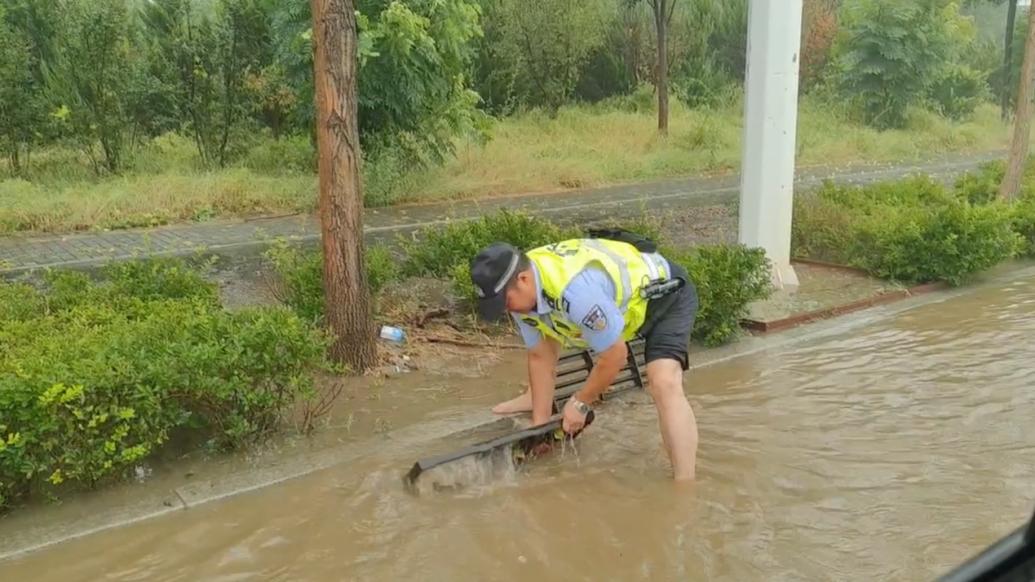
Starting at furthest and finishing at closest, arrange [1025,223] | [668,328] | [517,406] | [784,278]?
1. [1025,223]
2. [784,278]
3. [517,406]
4. [668,328]

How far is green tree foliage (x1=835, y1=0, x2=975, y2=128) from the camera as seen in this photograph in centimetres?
2530

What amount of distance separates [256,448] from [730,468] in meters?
2.40

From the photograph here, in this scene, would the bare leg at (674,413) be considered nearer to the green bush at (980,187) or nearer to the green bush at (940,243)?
the green bush at (940,243)

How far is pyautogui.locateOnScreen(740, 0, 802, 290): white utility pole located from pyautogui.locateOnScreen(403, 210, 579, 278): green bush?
5.32 ft

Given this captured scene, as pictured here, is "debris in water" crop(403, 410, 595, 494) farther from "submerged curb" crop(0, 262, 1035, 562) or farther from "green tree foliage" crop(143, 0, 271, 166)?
"green tree foliage" crop(143, 0, 271, 166)

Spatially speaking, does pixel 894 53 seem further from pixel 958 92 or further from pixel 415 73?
pixel 415 73

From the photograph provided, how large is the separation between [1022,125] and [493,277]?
9.31 metres

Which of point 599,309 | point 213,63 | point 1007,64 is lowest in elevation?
point 599,309

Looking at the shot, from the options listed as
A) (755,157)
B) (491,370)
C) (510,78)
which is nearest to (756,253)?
(755,157)

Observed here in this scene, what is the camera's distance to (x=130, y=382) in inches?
159

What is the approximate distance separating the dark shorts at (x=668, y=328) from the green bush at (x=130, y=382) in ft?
5.54

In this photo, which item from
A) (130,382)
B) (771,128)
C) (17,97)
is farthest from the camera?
(17,97)

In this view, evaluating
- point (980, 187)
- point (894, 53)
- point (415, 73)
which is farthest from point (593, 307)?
point (894, 53)

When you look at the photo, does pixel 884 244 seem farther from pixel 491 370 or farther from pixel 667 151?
pixel 667 151
